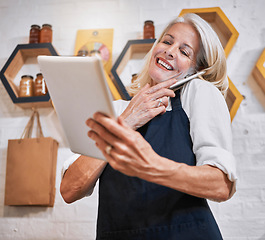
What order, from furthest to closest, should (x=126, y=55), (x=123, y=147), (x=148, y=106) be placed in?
(x=126, y=55) → (x=148, y=106) → (x=123, y=147)

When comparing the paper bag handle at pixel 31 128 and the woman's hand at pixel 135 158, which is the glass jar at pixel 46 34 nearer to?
the paper bag handle at pixel 31 128

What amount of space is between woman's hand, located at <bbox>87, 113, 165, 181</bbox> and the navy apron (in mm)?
245

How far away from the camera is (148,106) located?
3.29ft

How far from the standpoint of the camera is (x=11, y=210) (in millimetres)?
2182

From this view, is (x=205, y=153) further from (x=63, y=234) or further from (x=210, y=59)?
(x=63, y=234)

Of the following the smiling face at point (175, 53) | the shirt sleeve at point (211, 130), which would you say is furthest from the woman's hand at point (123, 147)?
the smiling face at point (175, 53)

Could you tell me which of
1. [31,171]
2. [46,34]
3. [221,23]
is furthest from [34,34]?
[221,23]

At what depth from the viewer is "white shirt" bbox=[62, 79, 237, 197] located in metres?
0.83

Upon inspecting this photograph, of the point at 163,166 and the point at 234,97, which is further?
the point at 234,97

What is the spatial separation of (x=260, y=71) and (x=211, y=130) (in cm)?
138

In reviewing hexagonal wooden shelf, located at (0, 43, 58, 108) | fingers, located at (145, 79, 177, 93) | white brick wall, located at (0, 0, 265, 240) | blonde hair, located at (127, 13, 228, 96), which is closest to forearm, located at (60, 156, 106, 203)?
fingers, located at (145, 79, 177, 93)

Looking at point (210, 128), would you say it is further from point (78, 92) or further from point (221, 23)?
point (221, 23)

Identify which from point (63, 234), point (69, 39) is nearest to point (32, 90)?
point (69, 39)

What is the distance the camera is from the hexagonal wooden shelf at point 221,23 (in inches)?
86.8
